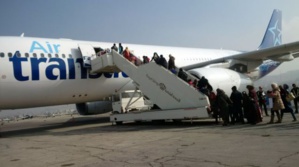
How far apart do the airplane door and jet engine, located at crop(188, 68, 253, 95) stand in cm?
410

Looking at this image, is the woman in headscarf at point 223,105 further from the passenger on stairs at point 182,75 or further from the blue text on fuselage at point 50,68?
the blue text on fuselage at point 50,68

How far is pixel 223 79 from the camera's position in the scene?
11484 mm

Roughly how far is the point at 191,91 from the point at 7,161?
5.62 metres

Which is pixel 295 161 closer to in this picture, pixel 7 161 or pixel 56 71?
pixel 7 161

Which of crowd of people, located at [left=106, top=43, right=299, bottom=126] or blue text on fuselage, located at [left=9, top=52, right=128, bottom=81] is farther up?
blue text on fuselage, located at [left=9, top=52, right=128, bottom=81]

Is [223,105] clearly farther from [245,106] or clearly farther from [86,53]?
[86,53]

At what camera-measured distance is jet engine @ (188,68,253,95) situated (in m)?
11.2

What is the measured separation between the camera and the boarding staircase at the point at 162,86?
9570mm

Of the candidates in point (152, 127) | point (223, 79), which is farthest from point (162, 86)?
point (223, 79)

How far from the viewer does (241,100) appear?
948 centimetres

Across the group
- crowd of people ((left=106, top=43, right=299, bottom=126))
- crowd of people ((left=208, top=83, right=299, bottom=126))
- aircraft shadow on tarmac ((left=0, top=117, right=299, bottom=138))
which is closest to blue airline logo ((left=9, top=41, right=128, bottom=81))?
aircraft shadow on tarmac ((left=0, top=117, right=299, bottom=138))

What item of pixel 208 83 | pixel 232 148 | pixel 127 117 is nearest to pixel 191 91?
pixel 208 83

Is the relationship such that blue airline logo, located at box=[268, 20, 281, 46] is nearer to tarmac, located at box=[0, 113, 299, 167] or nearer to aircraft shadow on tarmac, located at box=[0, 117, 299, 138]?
aircraft shadow on tarmac, located at box=[0, 117, 299, 138]

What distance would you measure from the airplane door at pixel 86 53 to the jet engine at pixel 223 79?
410 cm
